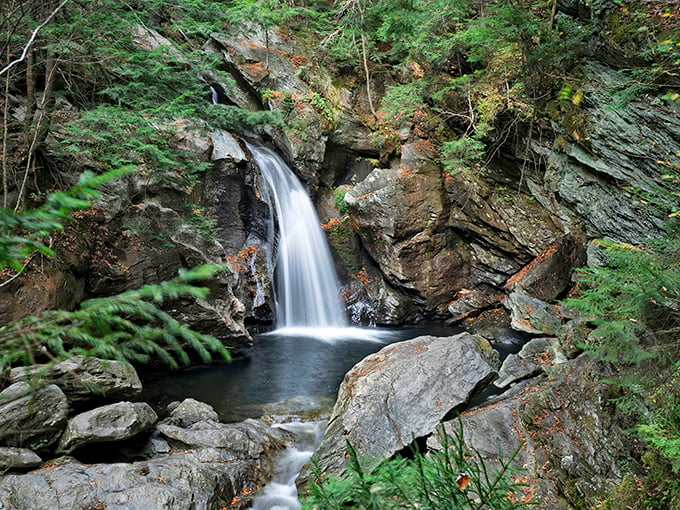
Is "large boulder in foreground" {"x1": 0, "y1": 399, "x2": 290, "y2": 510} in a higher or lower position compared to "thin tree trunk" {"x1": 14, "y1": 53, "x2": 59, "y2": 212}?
lower

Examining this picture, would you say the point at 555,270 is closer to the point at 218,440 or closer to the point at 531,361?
the point at 531,361

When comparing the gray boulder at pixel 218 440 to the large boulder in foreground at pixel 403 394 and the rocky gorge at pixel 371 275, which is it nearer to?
the rocky gorge at pixel 371 275

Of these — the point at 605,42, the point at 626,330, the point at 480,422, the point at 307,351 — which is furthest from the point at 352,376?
the point at 605,42

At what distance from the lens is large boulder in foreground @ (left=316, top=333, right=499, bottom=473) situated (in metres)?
5.60

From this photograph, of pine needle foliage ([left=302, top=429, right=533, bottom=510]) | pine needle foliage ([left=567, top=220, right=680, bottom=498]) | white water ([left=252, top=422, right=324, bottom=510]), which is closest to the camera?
pine needle foliage ([left=302, top=429, right=533, bottom=510])

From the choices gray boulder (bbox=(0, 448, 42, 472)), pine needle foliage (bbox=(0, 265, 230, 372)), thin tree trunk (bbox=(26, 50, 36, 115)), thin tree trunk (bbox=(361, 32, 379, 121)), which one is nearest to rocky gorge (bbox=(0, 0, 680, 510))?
gray boulder (bbox=(0, 448, 42, 472))

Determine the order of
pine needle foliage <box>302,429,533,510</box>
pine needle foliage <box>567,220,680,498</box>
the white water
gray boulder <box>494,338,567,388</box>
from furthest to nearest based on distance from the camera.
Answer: gray boulder <box>494,338,567,388</box> → the white water → pine needle foliage <box>567,220,680,498</box> → pine needle foliage <box>302,429,533,510</box>

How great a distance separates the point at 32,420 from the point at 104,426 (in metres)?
0.87

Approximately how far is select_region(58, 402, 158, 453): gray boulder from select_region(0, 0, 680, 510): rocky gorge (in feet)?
0.09

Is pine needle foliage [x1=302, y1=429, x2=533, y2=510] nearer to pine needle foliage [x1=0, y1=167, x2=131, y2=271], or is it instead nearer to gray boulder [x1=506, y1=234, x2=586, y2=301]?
pine needle foliage [x1=0, y1=167, x2=131, y2=271]

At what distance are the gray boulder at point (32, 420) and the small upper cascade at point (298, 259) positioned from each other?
26.9 feet

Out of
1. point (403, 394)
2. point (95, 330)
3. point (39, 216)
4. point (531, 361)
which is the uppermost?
point (39, 216)

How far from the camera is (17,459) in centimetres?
503

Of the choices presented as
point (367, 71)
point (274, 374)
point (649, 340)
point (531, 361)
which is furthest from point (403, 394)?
point (367, 71)
